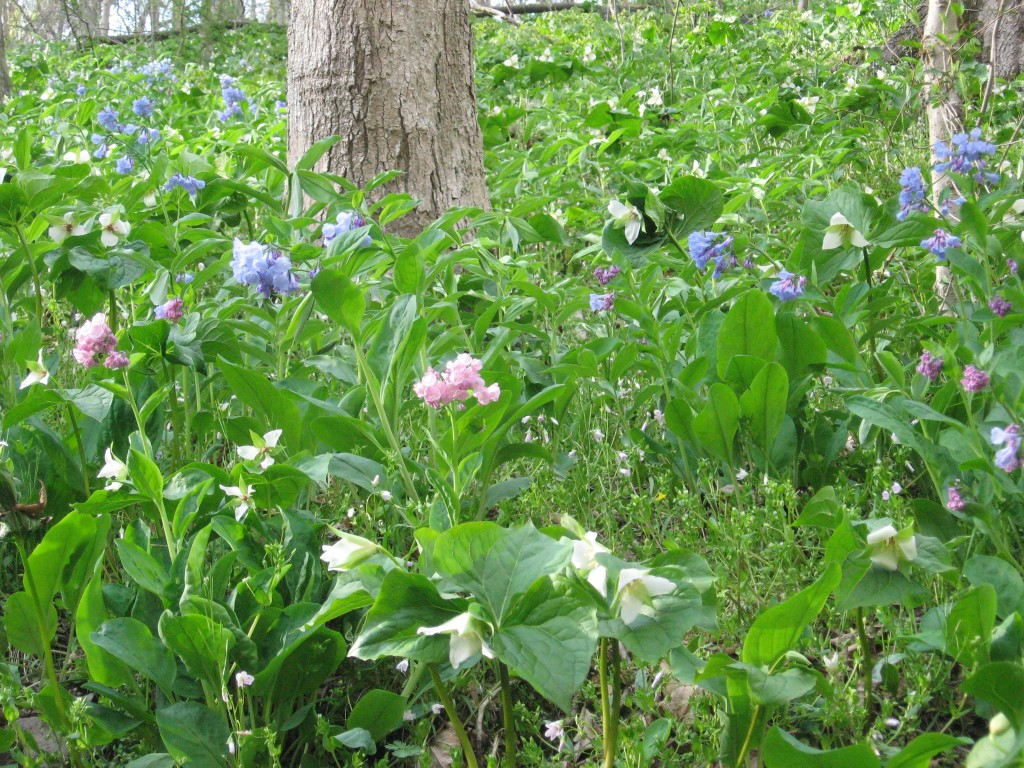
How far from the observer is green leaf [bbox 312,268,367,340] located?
5.08ft

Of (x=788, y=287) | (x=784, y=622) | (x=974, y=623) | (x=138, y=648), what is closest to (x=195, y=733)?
(x=138, y=648)

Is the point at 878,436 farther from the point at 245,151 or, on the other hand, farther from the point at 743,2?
the point at 743,2

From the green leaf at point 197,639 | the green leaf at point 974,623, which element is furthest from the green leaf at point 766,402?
the green leaf at point 197,639

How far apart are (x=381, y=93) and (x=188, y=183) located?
934 millimetres

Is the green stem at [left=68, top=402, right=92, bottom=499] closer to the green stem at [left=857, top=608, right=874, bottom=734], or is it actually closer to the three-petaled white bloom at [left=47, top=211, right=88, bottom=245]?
the three-petaled white bloom at [left=47, top=211, right=88, bottom=245]

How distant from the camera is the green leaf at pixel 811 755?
1031 millimetres

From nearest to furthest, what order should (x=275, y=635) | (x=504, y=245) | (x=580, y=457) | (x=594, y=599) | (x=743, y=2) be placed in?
(x=594, y=599) < (x=275, y=635) < (x=580, y=457) < (x=504, y=245) < (x=743, y=2)

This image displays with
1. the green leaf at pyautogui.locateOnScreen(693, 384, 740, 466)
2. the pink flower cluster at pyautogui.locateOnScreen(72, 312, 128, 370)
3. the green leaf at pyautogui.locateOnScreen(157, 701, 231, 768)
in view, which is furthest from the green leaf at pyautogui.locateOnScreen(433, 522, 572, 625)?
the pink flower cluster at pyautogui.locateOnScreen(72, 312, 128, 370)

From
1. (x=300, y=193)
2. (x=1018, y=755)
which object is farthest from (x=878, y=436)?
(x=300, y=193)

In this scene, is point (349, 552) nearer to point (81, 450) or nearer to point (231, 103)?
point (81, 450)

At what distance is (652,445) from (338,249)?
82 cm

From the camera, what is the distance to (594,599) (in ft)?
3.71

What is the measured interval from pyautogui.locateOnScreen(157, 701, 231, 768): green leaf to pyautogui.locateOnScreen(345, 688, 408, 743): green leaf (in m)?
0.19

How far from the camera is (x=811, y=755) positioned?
3.39 ft
